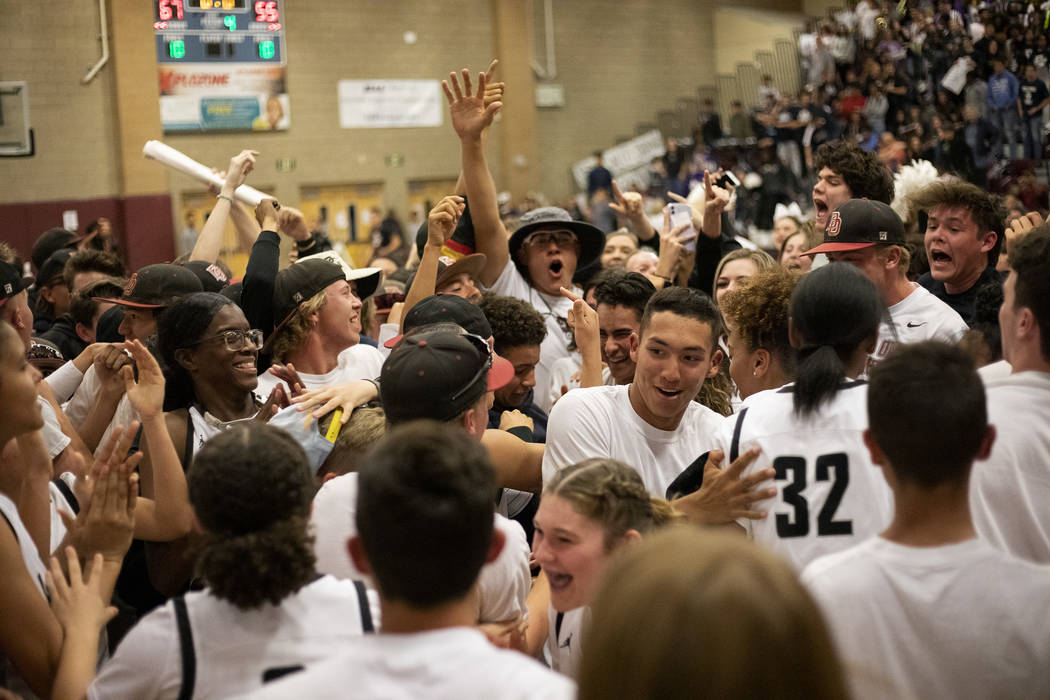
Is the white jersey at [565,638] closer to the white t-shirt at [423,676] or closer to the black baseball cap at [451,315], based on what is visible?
the white t-shirt at [423,676]

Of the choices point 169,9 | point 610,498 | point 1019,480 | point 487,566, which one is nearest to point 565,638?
point 487,566

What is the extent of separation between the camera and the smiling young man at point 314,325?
4.26m

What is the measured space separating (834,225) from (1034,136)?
460 inches

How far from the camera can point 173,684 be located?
6.61 feet

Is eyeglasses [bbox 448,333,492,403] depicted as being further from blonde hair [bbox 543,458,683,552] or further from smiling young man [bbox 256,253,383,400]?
smiling young man [bbox 256,253,383,400]

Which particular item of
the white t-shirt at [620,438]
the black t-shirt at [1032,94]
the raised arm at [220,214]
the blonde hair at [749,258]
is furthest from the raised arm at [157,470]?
the black t-shirt at [1032,94]

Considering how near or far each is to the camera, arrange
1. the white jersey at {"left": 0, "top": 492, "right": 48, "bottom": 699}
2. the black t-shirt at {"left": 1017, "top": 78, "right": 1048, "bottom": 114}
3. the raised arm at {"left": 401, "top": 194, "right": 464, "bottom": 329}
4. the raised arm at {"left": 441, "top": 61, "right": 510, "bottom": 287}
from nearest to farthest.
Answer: the white jersey at {"left": 0, "top": 492, "right": 48, "bottom": 699}, the raised arm at {"left": 401, "top": 194, "right": 464, "bottom": 329}, the raised arm at {"left": 441, "top": 61, "right": 510, "bottom": 287}, the black t-shirt at {"left": 1017, "top": 78, "right": 1048, "bottom": 114}

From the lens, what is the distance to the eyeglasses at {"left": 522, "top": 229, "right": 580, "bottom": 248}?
18.4 ft

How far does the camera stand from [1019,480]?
2.49 meters

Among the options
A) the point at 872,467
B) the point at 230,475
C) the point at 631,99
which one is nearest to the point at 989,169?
the point at 631,99

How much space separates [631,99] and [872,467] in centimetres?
2137

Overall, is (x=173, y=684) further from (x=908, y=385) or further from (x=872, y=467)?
(x=872, y=467)

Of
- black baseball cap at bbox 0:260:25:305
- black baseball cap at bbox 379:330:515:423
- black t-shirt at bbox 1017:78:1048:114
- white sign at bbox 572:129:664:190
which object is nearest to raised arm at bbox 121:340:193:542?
black baseball cap at bbox 379:330:515:423

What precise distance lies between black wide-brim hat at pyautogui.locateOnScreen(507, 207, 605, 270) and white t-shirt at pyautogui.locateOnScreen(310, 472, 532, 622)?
3116 mm
